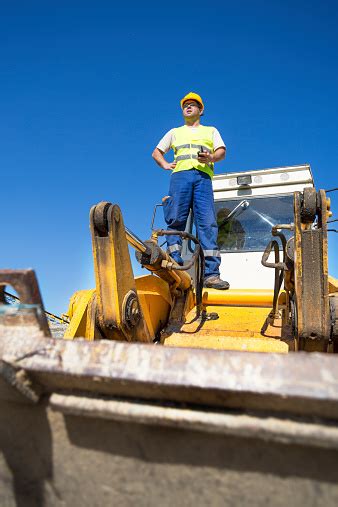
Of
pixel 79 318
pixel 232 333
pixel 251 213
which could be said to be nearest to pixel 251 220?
pixel 251 213

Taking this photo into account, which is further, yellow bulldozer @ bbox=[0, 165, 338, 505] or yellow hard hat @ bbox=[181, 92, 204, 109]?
yellow hard hat @ bbox=[181, 92, 204, 109]

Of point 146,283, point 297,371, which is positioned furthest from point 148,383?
point 146,283

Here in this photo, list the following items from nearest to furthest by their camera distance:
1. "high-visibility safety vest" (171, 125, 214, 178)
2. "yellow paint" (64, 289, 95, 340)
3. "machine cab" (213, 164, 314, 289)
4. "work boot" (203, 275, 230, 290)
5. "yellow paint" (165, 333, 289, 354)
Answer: "yellow paint" (64, 289, 95, 340)
"yellow paint" (165, 333, 289, 354)
"work boot" (203, 275, 230, 290)
"high-visibility safety vest" (171, 125, 214, 178)
"machine cab" (213, 164, 314, 289)

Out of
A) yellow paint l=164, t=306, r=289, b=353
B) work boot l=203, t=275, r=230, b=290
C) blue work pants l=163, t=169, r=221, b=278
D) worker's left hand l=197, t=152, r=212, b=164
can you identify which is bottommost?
yellow paint l=164, t=306, r=289, b=353

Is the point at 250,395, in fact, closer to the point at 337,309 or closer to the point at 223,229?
the point at 337,309

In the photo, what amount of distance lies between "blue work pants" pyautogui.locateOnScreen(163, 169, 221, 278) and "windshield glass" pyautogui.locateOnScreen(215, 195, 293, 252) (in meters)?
1.40

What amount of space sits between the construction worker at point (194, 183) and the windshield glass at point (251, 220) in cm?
135

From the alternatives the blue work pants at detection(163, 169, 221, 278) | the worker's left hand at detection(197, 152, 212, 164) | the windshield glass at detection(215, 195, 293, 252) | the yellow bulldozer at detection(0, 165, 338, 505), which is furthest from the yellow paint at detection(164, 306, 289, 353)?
the windshield glass at detection(215, 195, 293, 252)

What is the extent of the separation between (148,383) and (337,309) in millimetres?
1313

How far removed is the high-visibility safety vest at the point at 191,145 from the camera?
3.91m


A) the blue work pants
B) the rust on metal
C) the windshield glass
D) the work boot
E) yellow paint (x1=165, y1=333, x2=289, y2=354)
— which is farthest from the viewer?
the windshield glass

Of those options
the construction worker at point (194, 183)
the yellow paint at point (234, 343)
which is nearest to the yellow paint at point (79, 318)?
the yellow paint at point (234, 343)

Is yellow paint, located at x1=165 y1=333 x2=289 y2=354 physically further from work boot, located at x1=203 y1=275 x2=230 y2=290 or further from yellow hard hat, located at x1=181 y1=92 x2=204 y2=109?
yellow hard hat, located at x1=181 y1=92 x2=204 y2=109

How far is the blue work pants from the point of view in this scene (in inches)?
145
